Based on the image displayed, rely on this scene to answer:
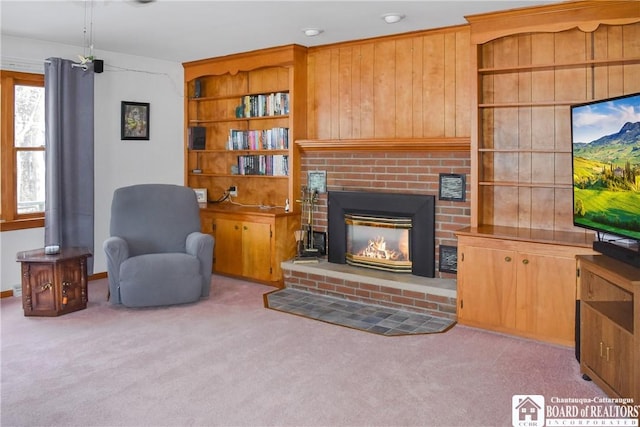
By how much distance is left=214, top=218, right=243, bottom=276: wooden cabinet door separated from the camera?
564 centimetres

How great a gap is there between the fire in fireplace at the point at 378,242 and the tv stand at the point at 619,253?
1929 mm

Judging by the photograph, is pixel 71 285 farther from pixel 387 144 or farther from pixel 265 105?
pixel 387 144

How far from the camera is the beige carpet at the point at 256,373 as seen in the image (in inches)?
106

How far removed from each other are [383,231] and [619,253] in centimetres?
234

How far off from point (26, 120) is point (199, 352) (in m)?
3.18

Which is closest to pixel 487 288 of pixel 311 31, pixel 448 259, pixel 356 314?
pixel 448 259

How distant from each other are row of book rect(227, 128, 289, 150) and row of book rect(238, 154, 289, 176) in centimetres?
10

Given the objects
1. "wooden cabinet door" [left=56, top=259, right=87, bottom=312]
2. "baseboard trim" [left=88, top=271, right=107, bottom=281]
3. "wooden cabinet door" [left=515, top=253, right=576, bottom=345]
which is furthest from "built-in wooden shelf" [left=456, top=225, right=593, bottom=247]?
"baseboard trim" [left=88, top=271, right=107, bottom=281]

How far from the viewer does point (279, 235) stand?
5348 millimetres

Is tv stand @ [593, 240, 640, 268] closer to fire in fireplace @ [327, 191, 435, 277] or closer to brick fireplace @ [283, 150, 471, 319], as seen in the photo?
brick fireplace @ [283, 150, 471, 319]

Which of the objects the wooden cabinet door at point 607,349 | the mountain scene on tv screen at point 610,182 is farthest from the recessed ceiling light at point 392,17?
the wooden cabinet door at point 607,349

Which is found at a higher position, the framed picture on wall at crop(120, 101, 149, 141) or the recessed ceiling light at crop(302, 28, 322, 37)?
the recessed ceiling light at crop(302, 28, 322, 37)

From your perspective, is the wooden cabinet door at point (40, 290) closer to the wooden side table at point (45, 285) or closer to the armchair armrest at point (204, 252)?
the wooden side table at point (45, 285)

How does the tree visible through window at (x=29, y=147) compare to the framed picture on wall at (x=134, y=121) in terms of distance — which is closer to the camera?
the tree visible through window at (x=29, y=147)
